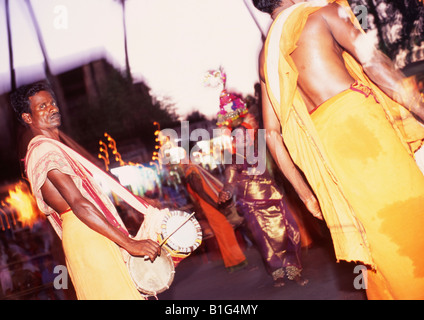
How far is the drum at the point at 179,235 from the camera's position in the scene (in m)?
2.48

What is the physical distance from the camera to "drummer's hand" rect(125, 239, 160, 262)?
2242mm

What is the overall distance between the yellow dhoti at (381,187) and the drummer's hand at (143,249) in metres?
1.04

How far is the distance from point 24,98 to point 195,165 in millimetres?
3804

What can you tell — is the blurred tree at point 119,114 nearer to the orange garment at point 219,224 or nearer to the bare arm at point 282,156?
the orange garment at point 219,224

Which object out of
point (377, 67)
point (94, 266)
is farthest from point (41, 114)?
point (377, 67)

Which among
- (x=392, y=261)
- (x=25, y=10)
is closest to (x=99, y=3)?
(x=25, y=10)

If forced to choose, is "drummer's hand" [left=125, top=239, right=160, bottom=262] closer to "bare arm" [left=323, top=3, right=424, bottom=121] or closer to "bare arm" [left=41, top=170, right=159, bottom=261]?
"bare arm" [left=41, top=170, right=159, bottom=261]

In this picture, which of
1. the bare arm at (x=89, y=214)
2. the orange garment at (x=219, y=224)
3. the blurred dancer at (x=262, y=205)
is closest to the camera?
the bare arm at (x=89, y=214)

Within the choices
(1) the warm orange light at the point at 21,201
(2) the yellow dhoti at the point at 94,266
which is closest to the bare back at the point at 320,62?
(2) the yellow dhoti at the point at 94,266

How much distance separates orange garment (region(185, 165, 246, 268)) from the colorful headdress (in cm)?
141

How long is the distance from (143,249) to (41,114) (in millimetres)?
1015

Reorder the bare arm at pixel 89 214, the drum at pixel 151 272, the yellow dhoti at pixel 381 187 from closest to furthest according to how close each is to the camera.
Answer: the yellow dhoti at pixel 381 187 → the bare arm at pixel 89 214 → the drum at pixel 151 272
